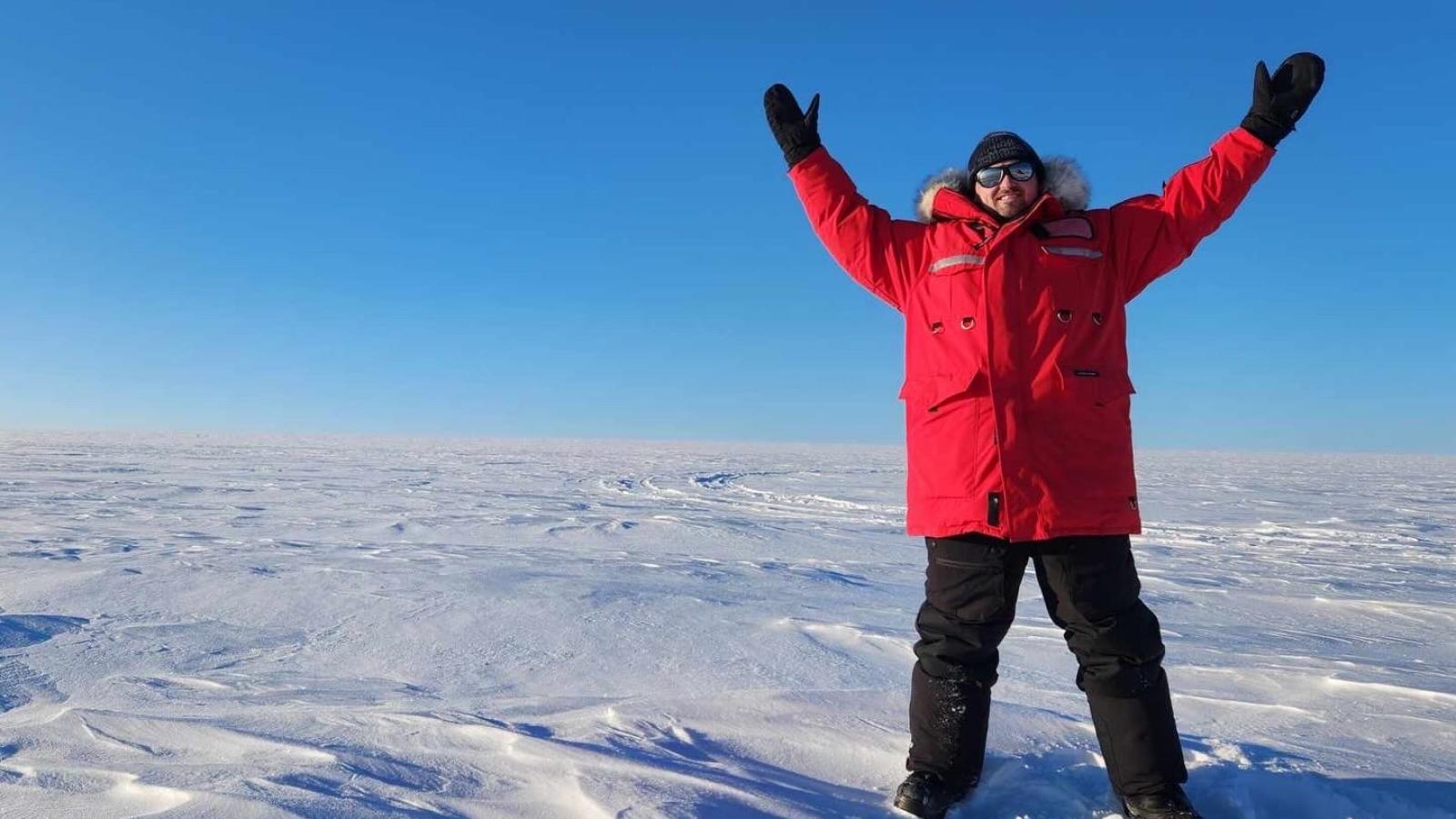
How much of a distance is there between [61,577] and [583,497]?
6.17 metres

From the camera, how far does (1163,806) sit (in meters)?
1.38

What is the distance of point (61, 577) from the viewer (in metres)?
3.42

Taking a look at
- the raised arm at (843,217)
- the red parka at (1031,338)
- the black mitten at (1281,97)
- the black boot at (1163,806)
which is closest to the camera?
the black boot at (1163,806)

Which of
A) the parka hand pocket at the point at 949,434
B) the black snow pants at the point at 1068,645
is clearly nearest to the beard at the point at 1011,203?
the parka hand pocket at the point at 949,434

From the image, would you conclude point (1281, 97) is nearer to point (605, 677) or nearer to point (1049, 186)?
point (1049, 186)

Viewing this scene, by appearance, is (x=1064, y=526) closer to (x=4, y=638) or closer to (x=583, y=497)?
(x=4, y=638)

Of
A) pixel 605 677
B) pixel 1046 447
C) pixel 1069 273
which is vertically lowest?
pixel 605 677

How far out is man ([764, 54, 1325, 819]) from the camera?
1457 millimetres

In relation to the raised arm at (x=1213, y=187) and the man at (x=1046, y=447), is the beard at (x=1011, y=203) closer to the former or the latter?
the man at (x=1046, y=447)

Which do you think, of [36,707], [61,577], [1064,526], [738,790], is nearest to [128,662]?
[36,707]

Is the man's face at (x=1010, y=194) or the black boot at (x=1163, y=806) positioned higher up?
the man's face at (x=1010, y=194)

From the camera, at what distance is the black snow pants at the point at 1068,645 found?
4.75 feet

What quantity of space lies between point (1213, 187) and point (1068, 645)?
959 millimetres

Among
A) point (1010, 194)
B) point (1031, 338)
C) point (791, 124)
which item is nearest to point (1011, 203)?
point (1010, 194)
